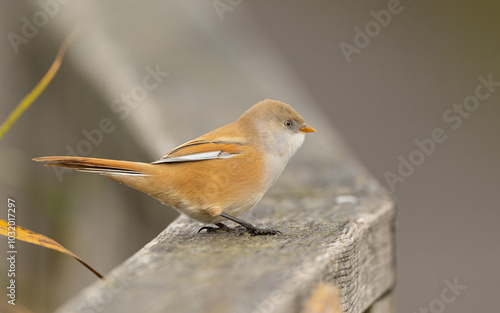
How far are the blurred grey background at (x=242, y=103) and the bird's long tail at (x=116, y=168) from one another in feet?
0.44

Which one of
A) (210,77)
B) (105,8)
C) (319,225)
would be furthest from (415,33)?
(319,225)

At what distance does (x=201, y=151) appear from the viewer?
240 cm

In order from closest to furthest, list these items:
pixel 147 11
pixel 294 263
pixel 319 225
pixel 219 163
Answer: pixel 294 263 → pixel 319 225 → pixel 219 163 → pixel 147 11

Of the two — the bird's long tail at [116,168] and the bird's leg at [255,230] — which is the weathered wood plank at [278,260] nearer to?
the bird's leg at [255,230]

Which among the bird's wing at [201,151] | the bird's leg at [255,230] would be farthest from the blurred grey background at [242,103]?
A: the bird's leg at [255,230]

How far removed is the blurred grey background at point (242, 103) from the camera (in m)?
2.27

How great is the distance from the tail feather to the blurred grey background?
5.9 inches

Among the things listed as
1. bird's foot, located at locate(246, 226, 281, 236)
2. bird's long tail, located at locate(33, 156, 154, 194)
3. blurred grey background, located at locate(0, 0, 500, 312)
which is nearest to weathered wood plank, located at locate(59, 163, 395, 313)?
bird's foot, located at locate(246, 226, 281, 236)

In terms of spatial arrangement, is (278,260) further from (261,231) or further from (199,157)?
(199,157)

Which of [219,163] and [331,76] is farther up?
[219,163]

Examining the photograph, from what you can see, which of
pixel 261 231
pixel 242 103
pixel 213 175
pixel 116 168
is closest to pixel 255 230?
pixel 261 231

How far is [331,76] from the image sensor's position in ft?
18.4

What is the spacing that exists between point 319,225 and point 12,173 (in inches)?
38.9

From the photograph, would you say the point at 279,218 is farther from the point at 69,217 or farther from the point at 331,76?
the point at 331,76
